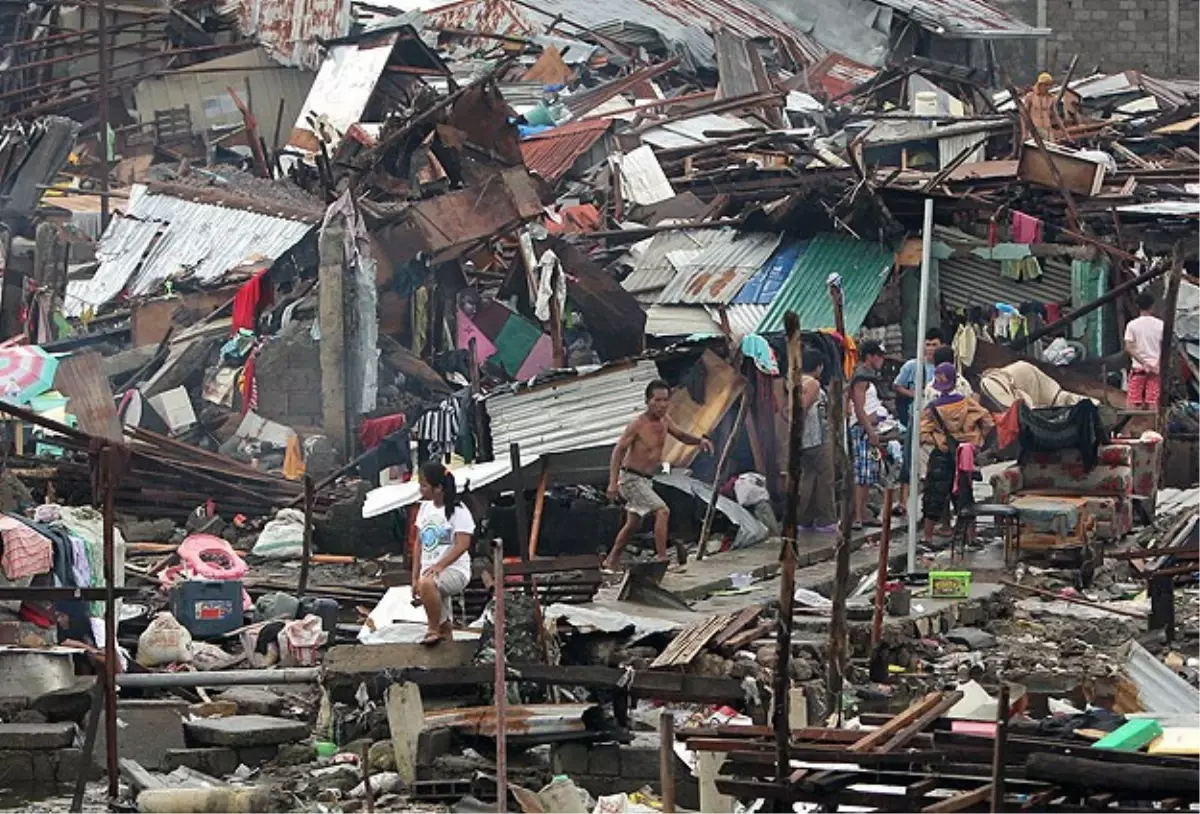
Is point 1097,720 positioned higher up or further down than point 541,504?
further down

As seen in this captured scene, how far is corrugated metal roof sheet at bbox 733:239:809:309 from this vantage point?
2197 centimetres

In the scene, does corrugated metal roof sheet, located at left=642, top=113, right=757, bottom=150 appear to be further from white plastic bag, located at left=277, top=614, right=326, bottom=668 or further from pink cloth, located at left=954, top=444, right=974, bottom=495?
white plastic bag, located at left=277, top=614, right=326, bottom=668

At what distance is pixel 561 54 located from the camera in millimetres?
33906

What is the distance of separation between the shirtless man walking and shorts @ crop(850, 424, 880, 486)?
6.70 ft

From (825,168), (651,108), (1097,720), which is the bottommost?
(1097,720)

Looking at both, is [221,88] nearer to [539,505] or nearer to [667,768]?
[539,505]

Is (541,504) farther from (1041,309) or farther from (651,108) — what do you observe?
(651,108)

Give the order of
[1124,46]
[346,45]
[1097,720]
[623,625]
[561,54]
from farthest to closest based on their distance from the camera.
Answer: [1124,46]
[561,54]
[346,45]
[623,625]
[1097,720]

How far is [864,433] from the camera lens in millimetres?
17594

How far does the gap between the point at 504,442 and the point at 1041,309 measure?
6.79 m

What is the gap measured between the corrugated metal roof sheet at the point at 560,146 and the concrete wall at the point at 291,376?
22.9ft

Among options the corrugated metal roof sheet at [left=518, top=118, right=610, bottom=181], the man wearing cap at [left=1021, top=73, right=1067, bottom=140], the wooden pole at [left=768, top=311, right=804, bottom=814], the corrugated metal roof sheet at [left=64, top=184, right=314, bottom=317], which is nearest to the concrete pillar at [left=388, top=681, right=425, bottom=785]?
the wooden pole at [left=768, top=311, right=804, bottom=814]

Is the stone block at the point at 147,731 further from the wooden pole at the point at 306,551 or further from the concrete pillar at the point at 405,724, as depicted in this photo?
the wooden pole at the point at 306,551

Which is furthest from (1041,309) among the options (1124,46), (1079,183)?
(1124,46)
